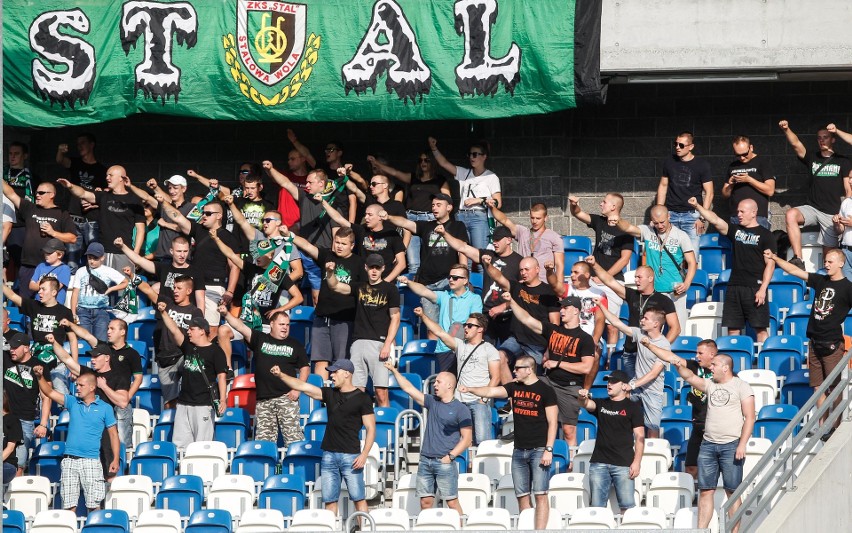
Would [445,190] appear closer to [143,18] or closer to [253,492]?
[143,18]

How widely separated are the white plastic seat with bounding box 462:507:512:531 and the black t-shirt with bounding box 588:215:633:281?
4.68 m

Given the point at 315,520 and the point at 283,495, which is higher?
the point at 283,495

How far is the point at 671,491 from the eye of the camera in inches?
476

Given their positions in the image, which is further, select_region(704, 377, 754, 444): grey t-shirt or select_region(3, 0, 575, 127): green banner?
select_region(3, 0, 575, 127): green banner

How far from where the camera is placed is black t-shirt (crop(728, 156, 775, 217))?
1634cm

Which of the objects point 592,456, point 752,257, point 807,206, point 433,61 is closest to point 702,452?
point 592,456

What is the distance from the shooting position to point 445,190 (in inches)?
659

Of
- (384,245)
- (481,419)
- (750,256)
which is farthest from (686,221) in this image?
(481,419)

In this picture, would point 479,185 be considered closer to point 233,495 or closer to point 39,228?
point 39,228

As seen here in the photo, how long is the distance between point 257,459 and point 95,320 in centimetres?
336

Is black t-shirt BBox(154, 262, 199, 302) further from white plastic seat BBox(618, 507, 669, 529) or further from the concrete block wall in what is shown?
white plastic seat BBox(618, 507, 669, 529)

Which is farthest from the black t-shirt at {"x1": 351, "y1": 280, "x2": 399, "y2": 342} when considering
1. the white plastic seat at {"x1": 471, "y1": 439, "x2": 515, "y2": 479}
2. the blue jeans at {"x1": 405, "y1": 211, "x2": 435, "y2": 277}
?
the white plastic seat at {"x1": 471, "y1": 439, "x2": 515, "y2": 479}

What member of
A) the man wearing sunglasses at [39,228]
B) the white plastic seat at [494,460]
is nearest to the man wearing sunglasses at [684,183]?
the white plastic seat at [494,460]

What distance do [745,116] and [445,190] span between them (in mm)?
3978
